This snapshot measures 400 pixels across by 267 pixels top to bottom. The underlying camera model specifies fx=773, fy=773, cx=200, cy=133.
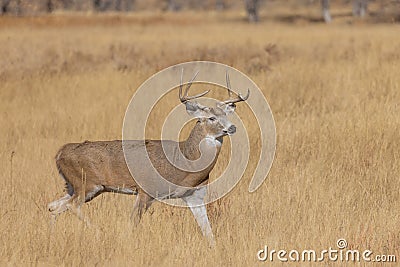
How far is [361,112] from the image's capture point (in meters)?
9.84

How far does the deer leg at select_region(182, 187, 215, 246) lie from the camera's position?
19.2 ft

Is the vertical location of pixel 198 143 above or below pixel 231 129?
below

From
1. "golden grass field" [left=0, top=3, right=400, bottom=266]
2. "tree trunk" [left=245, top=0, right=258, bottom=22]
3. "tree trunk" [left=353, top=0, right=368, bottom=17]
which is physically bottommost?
"tree trunk" [left=353, top=0, right=368, bottom=17]

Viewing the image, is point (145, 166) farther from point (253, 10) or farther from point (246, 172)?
point (253, 10)

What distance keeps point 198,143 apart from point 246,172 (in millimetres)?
1855

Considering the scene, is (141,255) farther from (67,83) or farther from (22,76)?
(22,76)

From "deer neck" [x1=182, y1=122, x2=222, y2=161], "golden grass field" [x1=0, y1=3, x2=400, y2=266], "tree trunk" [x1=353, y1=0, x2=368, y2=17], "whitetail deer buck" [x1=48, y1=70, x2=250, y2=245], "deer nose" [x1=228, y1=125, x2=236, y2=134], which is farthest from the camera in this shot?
"tree trunk" [x1=353, y1=0, x2=368, y2=17]

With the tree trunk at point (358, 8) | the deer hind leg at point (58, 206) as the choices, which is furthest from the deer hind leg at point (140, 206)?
the tree trunk at point (358, 8)

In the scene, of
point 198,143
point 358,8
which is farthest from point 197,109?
point 358,8

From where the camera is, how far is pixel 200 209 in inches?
235

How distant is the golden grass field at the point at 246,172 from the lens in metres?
5.46

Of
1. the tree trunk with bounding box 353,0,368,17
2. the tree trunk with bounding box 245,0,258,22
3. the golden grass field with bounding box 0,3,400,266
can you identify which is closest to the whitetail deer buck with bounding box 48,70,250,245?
the golden grass field with bounding box 0,3,400,266

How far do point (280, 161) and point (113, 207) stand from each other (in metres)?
2.40

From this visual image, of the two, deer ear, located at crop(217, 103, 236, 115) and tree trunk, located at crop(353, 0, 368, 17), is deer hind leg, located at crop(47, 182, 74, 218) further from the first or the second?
tree trunk, located at crop(353, 0, 368, 17)
